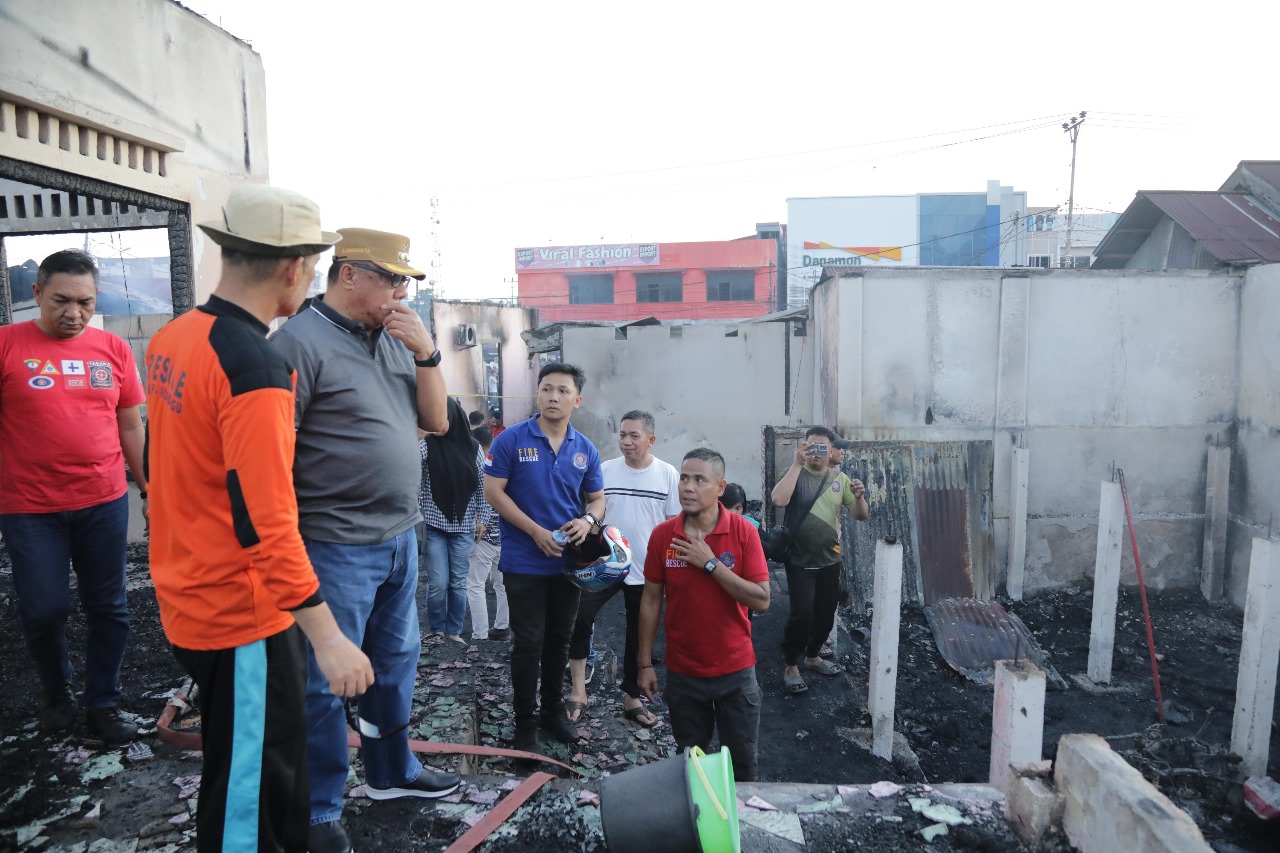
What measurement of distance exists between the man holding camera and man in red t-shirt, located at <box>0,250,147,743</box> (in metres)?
4.12

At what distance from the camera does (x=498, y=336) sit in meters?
22.0

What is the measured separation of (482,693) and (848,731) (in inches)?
102

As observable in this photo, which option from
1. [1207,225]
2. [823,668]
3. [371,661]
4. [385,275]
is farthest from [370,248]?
[1207,225]

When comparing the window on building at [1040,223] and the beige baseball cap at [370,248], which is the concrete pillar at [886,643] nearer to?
the beige baseball cap at [370,248]

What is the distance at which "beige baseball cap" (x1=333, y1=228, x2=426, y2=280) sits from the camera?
8.38 feet

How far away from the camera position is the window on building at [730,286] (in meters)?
38.1

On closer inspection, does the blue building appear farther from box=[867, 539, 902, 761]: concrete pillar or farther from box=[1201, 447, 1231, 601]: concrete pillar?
box=[867, 539, 902, 761]: concrete pillar

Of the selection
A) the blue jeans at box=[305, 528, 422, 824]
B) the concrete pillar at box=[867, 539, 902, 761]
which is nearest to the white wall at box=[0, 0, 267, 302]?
the blue jeans at box=[305, 528, 422, 824]

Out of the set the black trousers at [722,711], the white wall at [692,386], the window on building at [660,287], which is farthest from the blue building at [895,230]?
the black trousers at [722,711]

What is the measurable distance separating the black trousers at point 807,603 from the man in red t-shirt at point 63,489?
4309 millimetres

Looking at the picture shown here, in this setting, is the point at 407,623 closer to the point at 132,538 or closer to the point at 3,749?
the point at 3,749

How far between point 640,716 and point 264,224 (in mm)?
3931

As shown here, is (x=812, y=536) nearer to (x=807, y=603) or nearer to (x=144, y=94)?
(x=807, y=603)

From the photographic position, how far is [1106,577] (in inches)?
Result: 259
